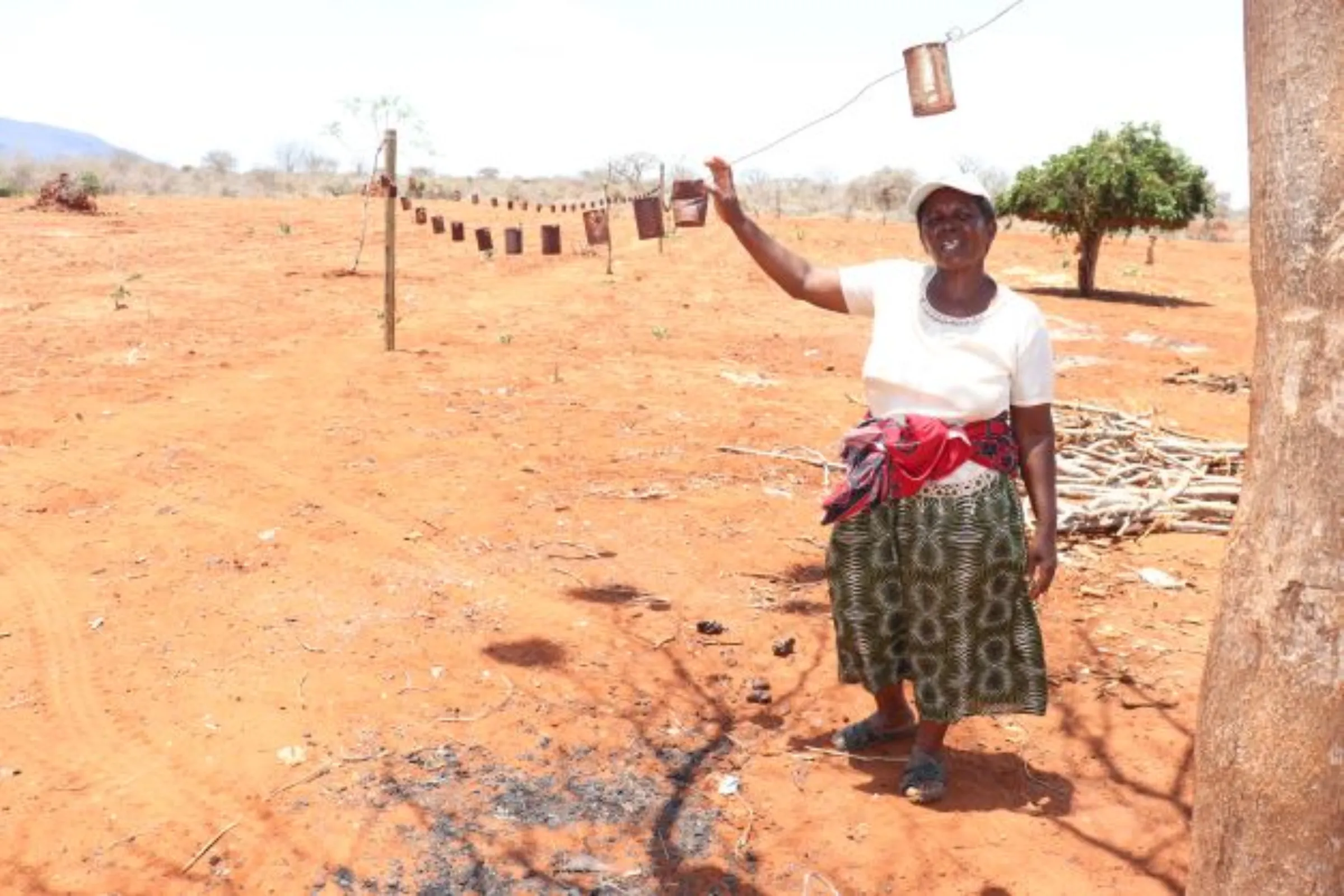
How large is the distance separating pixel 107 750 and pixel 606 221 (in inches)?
489

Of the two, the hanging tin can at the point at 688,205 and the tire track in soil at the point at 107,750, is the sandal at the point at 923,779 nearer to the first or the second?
the tire track in soil at the point at 107,750

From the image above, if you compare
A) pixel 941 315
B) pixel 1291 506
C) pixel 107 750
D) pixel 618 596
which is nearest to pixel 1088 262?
pixel 618 596

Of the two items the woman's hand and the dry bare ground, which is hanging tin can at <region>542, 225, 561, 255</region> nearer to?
the dry bare ground

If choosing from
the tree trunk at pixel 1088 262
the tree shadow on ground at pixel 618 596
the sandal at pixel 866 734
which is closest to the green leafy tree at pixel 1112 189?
the tree trunk at pixel 1088 262

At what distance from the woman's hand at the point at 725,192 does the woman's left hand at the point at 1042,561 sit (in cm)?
118

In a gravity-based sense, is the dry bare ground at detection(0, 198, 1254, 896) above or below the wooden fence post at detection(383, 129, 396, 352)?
below

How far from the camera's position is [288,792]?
317cm

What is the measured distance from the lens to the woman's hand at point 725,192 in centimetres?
313

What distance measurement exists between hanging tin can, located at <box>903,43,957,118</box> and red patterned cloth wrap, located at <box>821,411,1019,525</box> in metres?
1.54

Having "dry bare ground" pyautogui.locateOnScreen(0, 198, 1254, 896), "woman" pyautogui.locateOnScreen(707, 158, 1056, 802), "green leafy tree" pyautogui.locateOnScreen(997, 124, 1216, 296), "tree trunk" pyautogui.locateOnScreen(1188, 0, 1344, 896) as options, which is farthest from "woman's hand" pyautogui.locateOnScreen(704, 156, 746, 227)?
"green leafy tree" pyautogui.locateOnScreen(997, 124, 1216, 296)

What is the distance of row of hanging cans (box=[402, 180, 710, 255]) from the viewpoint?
486 cm

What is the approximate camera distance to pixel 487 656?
159 inches

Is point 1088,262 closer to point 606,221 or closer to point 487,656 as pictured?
point 606,221

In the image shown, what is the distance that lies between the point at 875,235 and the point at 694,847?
2222 centimetres
